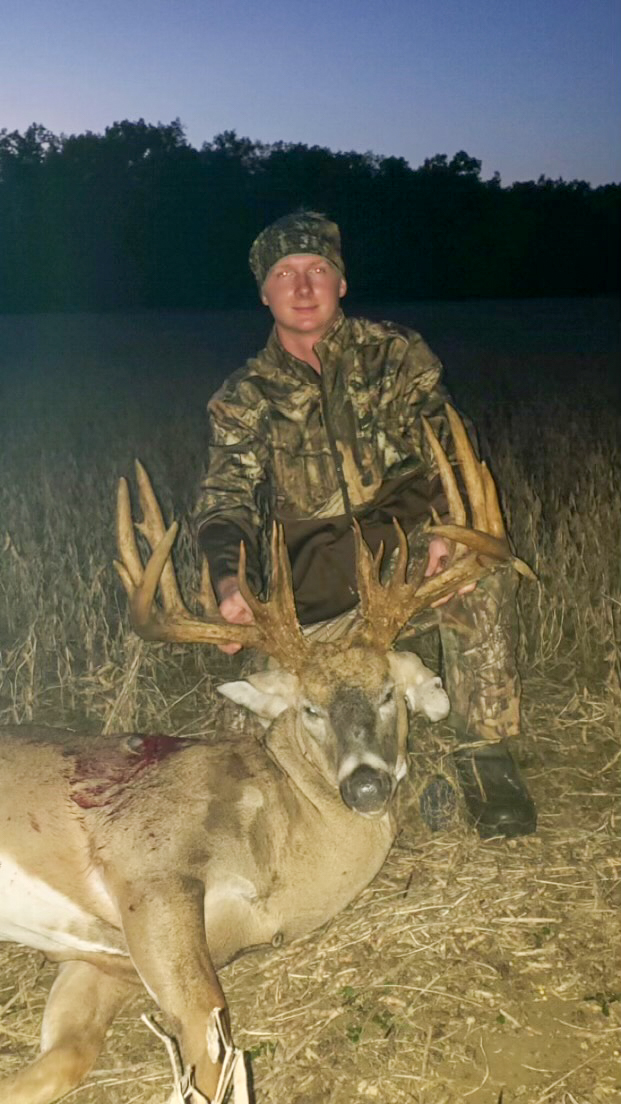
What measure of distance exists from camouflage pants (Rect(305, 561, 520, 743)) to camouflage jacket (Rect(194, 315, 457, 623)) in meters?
0.35

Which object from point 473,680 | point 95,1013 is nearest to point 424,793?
point 473,680

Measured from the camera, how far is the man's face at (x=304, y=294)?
4.58 m

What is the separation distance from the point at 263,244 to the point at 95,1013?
305 centimetres

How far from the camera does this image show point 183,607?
368 cm

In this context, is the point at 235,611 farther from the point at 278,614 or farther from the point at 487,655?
the point at 487,655

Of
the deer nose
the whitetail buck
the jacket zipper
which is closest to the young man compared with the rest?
the jacket zipper

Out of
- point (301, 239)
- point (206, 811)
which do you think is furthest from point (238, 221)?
point (206, 811)

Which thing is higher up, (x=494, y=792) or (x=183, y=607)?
(x=183, y=607)

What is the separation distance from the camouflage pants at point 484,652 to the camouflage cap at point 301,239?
59.1 inches

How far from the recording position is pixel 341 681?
11.8 feet

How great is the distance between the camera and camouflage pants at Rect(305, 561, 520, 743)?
4.30m

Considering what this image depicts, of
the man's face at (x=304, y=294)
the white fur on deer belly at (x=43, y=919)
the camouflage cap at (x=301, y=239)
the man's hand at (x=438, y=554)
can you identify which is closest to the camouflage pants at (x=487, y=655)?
the man's hand at (x=438, y=554)

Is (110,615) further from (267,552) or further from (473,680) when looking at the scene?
(473,680)

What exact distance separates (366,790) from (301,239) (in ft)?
7.81
